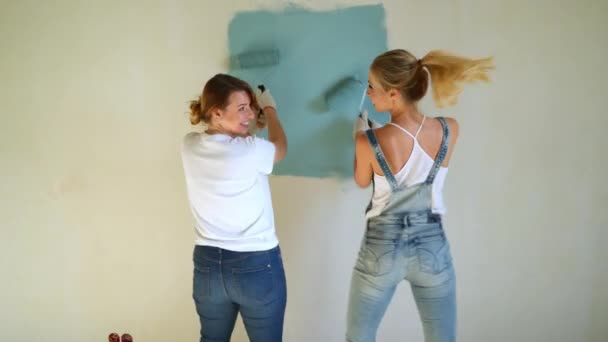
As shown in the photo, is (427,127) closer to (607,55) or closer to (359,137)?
(359,137)

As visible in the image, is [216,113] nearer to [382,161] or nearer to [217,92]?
[217,92]

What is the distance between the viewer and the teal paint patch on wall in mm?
1541

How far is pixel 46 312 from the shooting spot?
1.94 metres

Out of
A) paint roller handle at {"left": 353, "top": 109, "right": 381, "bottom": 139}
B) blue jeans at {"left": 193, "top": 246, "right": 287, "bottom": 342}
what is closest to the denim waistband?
blue jeans at {"left": 193, "top": 246, "right": 287, "bottom": 342}

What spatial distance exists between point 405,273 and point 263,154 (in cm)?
52

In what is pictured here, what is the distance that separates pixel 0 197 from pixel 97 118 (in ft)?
1.85

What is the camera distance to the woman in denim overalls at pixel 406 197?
1242 mm

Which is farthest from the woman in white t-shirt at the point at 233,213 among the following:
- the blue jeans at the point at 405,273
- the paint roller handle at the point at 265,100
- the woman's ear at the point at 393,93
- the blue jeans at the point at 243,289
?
the woman's ear at the point at 393,93

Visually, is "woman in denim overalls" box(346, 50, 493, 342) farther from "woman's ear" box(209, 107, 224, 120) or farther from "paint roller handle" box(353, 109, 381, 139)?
"woman's ear" box(209, 107, 224, 120)

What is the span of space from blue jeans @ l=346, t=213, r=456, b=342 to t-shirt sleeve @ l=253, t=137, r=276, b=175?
34 cm

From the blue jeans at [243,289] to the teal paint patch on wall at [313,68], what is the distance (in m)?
0.43

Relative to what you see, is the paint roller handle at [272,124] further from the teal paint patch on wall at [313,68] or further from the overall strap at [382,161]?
the overall strap at [382,161]

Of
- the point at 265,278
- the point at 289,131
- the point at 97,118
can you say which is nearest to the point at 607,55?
the point at 289,131

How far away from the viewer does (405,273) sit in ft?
4.20
